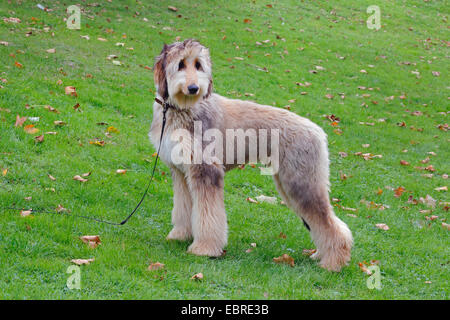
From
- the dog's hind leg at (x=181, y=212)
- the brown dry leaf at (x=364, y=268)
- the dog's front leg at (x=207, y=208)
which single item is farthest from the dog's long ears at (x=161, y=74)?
the brown dry leaf at (x=364, y=268)

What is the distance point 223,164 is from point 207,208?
0.58 metres

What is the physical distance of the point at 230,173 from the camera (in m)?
8.10

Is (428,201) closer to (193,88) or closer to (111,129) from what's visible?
(193,88)

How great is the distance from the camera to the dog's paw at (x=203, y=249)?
17.6ft

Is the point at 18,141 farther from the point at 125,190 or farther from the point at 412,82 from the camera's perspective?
the point at 412,82

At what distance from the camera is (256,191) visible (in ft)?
25.3

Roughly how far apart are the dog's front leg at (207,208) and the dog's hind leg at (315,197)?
2.52 ft

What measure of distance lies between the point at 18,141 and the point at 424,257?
5.70 metres

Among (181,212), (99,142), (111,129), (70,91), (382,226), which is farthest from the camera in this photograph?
(70,91)

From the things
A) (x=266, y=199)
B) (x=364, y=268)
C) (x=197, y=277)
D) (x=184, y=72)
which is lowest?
(x=364, y=268)

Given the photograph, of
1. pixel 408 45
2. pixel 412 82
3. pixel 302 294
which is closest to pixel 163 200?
pixel 302 294

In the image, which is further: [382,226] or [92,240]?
[382,226]

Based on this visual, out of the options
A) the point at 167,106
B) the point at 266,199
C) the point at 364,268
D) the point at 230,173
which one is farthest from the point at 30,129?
the point at 364,268

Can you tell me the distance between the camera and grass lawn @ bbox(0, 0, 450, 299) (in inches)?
193
